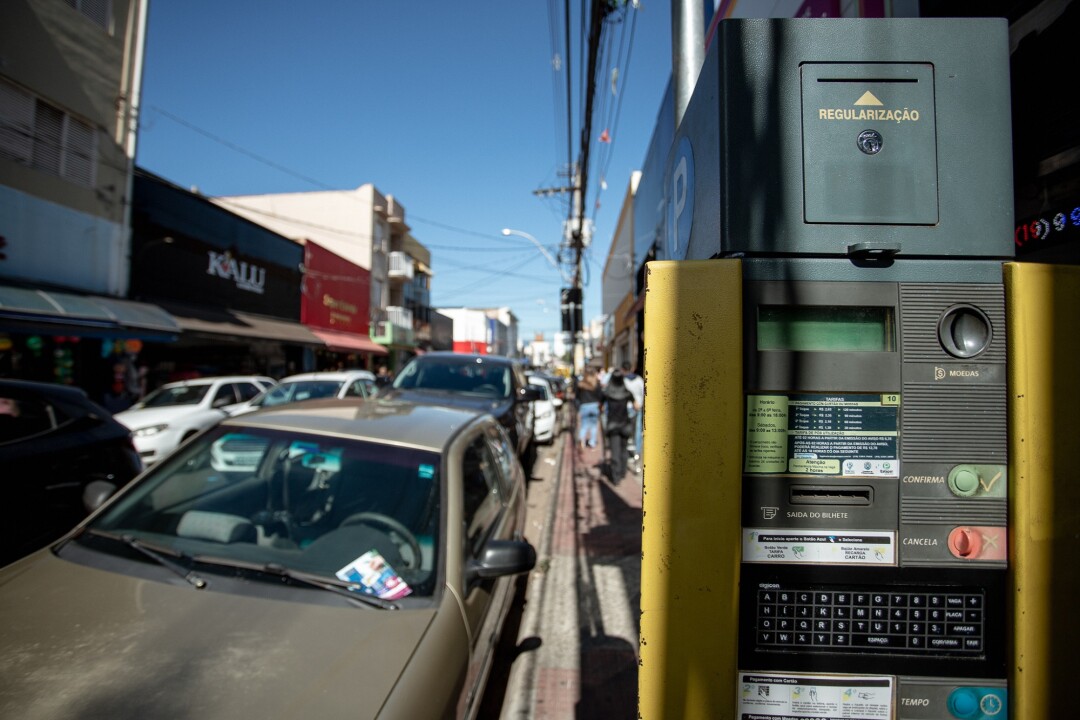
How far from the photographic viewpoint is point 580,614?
4.04m

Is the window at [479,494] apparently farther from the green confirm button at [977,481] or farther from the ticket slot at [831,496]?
the green confirm button at [977,481]

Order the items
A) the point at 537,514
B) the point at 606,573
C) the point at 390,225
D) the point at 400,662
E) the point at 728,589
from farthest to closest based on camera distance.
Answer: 1. the point at 390,225
2. the point at 537,514
3. the point at 606,573
4. the point at 400,662
5. the point at 728,589

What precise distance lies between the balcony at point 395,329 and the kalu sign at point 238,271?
11566 millimetres

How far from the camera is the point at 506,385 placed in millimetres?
7777

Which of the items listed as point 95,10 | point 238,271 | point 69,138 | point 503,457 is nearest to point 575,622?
point 503,457

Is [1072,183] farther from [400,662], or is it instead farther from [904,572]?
[400,662]

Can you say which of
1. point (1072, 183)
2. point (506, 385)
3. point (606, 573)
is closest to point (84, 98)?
point (506, 385)

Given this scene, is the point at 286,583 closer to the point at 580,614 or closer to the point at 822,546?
the point at 822,546

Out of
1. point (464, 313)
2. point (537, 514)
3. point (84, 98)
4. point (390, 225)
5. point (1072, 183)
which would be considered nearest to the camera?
point (1072, 183)

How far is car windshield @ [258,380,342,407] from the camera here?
924cm

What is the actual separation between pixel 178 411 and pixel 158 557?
830 cm

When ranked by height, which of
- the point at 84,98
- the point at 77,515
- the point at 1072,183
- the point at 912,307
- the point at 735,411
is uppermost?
the point at 84,98

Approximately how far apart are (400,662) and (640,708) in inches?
31.2

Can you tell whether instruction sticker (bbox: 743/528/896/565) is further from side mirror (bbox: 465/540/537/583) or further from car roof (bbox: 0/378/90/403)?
A: car roof (bbox: 0/378/90/403)
